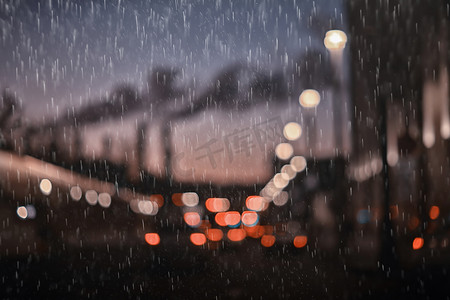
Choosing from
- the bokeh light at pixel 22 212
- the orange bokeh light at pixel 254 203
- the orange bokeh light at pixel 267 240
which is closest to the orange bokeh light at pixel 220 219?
the orange bokeh light at pixel 267 240

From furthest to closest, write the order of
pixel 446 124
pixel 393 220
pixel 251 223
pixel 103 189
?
pixel 103 189 → pixel 446 124 → pixel 251 223 → pixel 393 220

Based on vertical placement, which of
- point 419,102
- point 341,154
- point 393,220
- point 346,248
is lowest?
point 346,248

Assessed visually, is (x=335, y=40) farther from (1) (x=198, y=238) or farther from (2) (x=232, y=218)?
(1) (x=198, y=238)

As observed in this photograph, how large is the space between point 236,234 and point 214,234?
946mm

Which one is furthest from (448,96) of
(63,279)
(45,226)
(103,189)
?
(103,189)

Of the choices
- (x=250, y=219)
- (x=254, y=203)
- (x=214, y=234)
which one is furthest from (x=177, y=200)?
(x=214, y=234)

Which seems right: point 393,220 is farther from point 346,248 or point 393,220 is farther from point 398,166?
point 398,166

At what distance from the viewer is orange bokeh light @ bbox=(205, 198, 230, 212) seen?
21422mm

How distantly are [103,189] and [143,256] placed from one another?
29.1 m

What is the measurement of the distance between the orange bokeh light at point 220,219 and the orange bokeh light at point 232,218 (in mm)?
105

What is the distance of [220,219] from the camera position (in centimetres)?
1983

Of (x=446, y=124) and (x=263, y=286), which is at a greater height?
(x=446, y=124)

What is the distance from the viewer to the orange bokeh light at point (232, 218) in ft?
64.7

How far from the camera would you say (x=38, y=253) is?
17.4 meters
